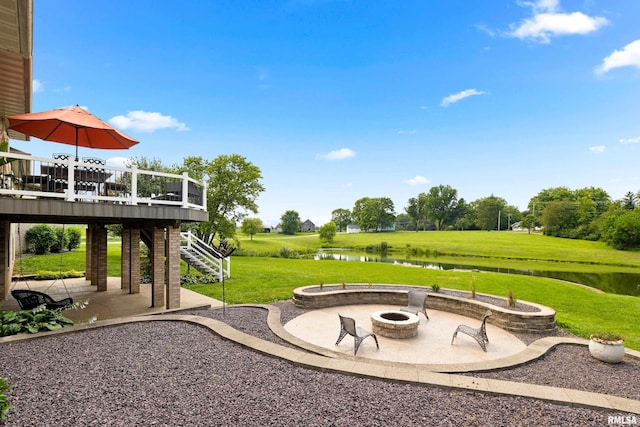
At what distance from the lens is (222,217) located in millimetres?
27828

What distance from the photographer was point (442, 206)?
9150 cm

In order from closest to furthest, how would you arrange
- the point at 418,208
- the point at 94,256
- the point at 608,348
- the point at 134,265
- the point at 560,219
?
the point at 608,348 → the point at 134,265 → the point at 94,256 → the point at 560,219 → the point at 418,208

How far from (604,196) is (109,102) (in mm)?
96572

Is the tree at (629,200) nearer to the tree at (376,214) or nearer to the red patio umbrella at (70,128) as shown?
the tree at (376,214)

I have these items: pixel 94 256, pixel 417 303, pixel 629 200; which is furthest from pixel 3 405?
pixel 629 200

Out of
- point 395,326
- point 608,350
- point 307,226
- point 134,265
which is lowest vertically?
point 395,326

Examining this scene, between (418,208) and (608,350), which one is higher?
(418,208)

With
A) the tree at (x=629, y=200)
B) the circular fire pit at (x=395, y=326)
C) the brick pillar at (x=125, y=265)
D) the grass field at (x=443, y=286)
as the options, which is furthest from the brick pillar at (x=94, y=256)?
the tree at (x=629, y=200)

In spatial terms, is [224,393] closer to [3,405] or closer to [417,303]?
[3,405]

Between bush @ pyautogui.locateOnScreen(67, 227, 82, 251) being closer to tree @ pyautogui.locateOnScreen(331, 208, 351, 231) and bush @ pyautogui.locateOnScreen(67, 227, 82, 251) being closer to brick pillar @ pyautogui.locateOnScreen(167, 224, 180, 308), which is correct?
brick pillar @ pyautogui.locateOnScreen(167, 224, 180, 308)

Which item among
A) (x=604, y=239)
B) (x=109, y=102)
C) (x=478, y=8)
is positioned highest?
(x=478, y=8)

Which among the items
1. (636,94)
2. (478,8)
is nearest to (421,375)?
(478,8)

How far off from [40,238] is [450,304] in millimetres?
26355

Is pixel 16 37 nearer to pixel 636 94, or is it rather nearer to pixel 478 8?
pixel 478 8
